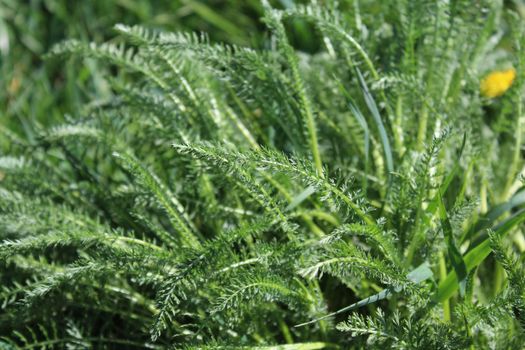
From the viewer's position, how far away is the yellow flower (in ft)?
5.91

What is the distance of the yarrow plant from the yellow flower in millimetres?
186

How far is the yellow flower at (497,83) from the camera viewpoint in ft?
5.91

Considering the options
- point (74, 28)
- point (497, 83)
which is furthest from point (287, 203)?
point (74, 28)

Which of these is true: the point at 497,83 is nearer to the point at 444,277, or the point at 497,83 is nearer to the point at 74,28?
the point at 444,277

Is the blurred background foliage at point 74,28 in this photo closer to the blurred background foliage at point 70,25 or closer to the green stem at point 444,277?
the blurred background foliage at point 70,25

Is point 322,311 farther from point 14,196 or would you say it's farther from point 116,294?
point 14,196

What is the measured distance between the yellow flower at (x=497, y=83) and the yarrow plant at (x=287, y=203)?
19cm

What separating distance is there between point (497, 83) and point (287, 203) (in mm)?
831

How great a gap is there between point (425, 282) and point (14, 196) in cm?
87

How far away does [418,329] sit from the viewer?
3.31 ft

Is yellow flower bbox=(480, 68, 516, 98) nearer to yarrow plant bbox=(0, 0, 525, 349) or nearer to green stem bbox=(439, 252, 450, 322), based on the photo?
yarrow plant bbox=(0, 0, 525, 349)

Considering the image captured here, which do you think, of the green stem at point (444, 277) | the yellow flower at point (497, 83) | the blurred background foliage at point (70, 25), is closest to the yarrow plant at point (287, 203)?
the green stem at point (444, 277)

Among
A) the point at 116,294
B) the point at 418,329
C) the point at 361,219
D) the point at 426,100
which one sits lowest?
the point at 116,294

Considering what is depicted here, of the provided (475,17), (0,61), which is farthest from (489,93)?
(0,61)
